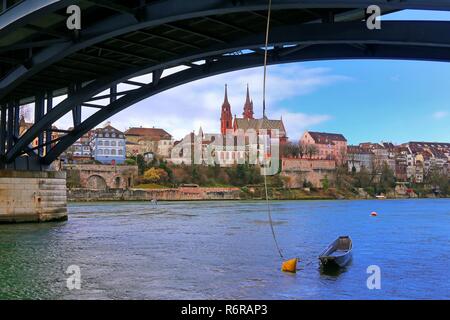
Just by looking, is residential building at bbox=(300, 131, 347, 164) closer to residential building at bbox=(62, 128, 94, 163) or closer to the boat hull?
residential building at bbox=(62, 128, 94, 163)

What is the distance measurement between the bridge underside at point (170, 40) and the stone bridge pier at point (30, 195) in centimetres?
234

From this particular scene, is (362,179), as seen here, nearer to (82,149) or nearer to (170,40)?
(82,149)

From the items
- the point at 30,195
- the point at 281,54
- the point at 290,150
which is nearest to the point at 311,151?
the point at 290,150

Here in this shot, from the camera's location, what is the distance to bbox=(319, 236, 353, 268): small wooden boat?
51.0 feet

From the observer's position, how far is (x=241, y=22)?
15789 millimetres

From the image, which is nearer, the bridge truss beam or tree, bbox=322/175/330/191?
the bridge truss beam

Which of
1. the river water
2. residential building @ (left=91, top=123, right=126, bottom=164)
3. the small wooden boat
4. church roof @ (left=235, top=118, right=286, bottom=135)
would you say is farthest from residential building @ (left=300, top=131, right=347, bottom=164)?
the small wooden boat

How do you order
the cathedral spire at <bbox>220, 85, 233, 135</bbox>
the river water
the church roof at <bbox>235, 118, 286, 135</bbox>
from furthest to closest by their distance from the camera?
the cathedral spire at <bbox>220, 85, 233, 135</bbox>
the church roof at <bbox>235, 118, 286, 135</bbox>
the river water

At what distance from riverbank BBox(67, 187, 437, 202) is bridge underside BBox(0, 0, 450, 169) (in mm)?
63105

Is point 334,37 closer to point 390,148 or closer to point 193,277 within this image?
point 193,277

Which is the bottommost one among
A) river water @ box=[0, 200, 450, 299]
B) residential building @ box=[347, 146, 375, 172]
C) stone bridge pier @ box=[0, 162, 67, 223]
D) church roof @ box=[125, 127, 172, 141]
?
river water @ box=[0, 200, 450, 299]

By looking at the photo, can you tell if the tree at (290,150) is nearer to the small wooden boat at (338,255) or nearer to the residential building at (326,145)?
the residential building at (326,145)

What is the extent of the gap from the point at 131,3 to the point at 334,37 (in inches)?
216
